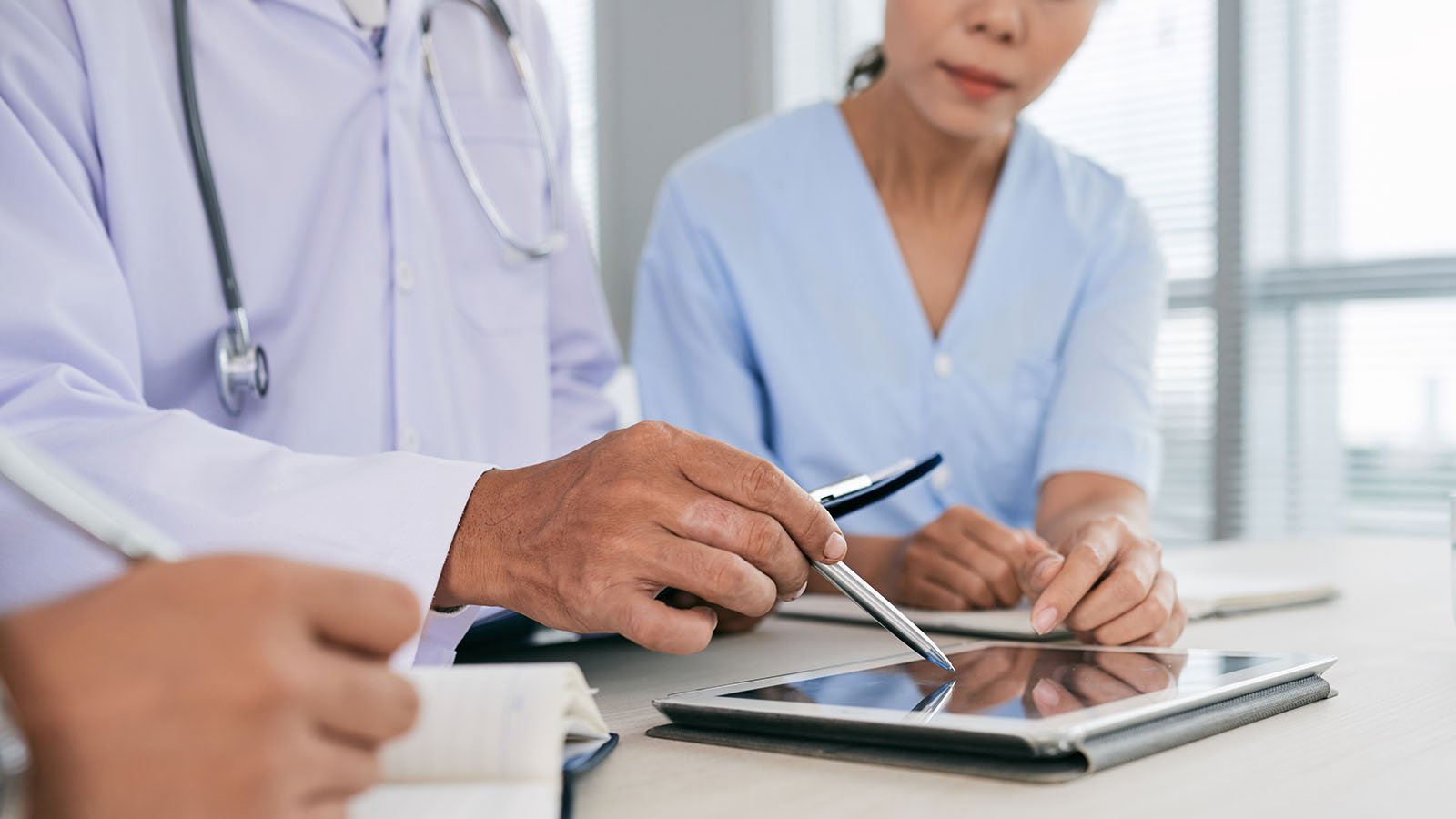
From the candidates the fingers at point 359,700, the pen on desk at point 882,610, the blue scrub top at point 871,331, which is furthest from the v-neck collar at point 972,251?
the fingers at point 359,700

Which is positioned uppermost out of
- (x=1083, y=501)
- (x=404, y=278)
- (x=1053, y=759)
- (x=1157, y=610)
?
(x=404, y=278)

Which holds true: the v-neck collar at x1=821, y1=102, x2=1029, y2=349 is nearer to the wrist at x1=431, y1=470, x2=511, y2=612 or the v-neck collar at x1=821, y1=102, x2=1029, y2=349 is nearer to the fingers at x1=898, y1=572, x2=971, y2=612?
the fingers at x1=898, y1=572, x2=971, y2=612

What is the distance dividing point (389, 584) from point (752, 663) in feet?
1.58

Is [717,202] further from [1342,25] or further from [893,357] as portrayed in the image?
[1342,25]

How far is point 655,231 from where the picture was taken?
1436mm

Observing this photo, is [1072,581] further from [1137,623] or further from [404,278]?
[404,278]

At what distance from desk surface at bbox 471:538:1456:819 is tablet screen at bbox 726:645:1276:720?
0.14 feet

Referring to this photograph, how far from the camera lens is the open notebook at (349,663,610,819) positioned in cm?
47

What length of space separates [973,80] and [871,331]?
0.28m

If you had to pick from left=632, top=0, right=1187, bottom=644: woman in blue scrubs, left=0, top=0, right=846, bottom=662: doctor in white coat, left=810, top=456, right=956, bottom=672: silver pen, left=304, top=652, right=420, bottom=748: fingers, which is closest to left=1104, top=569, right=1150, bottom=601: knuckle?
left=810, top=456, right=956, bottom=672: silver pen

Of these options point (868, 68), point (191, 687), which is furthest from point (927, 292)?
point (191, 687)

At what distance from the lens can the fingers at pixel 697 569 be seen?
0.65 m

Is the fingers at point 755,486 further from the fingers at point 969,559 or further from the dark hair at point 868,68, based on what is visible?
the dark hair at point 868,68

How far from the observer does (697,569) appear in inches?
25.6
